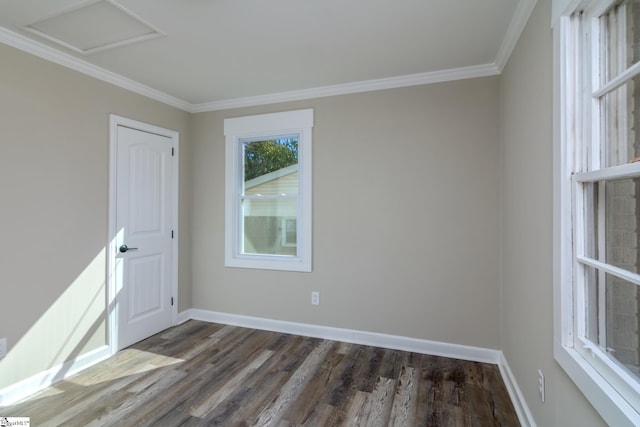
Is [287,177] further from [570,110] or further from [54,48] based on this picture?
[570,110]

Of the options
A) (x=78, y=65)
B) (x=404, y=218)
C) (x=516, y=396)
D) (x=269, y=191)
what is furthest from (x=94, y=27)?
(x=516, y=396)

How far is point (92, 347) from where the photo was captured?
8.59 feet

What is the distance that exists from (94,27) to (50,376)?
2.58m

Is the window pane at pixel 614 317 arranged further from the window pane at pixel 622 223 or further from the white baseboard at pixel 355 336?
the white baseboard at pixel 355 336

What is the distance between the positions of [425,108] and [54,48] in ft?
9.95

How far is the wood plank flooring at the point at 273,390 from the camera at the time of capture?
1922 mm

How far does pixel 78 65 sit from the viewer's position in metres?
2.49

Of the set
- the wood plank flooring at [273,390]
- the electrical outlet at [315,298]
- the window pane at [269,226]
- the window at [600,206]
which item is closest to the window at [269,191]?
the window pane at [269,226]

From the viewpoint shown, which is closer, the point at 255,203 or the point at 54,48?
the point at 54,48

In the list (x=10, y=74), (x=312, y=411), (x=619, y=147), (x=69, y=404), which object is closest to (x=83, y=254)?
(x=69, y=404)

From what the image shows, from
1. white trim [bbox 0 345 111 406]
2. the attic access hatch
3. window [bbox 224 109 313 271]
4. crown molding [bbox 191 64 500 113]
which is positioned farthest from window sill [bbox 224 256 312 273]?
the attic access hatch

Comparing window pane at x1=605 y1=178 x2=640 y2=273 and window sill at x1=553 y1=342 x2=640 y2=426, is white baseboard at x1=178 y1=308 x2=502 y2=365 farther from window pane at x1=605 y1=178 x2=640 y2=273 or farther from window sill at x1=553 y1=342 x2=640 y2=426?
window pane at x1=605 y1=178 x2=640 y2=273

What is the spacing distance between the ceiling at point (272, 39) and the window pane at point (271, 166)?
2.08ft

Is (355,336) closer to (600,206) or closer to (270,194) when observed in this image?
(270,194)
